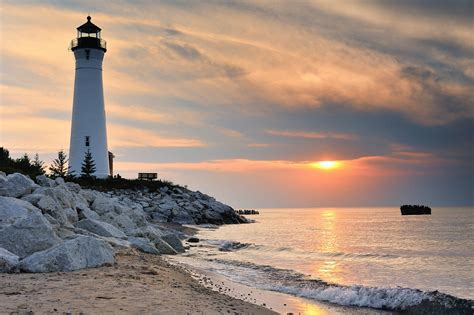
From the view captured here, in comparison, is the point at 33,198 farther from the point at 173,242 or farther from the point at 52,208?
the point at 173,242

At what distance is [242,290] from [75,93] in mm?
35896

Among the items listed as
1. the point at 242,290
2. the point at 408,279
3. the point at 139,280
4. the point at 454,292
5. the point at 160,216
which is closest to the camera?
the point at 139,280

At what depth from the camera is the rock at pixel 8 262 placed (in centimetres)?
889

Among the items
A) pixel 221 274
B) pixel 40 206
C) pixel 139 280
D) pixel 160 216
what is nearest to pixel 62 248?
pixel 139 280

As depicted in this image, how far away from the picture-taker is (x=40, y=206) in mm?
13305

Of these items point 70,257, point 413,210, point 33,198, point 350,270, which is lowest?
point 413,210

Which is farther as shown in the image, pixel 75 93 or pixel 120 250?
pixel 75 93

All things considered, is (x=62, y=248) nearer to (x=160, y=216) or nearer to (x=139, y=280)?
(x=139, y=280)

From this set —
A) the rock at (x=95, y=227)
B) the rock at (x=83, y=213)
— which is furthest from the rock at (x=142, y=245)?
the rock at (x=83, y=213)

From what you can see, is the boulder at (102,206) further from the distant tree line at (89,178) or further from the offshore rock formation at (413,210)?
the offshore rock formation at (413,210)

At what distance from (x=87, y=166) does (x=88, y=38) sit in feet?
37.7

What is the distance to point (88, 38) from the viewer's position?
42.1 m

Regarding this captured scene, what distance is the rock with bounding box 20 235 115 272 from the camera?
9016 mm

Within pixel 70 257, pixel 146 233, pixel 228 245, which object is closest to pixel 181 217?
pixel 228 245
